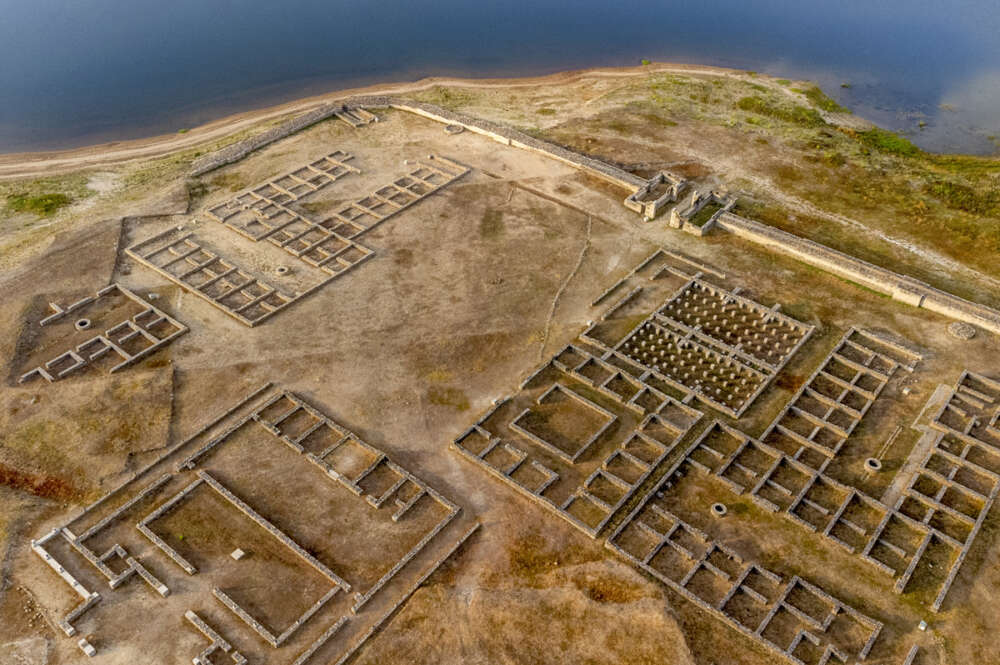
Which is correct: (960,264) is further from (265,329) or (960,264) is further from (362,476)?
(265,329)

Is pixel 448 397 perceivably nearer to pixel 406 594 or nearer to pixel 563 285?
pixel 406 594

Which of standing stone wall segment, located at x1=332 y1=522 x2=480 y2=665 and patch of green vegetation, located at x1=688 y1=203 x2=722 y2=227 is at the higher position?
patch of green vegetation, located at x1=688 y1=203 x2=722 y2=227

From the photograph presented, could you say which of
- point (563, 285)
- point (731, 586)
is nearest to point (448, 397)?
point (563, 285)

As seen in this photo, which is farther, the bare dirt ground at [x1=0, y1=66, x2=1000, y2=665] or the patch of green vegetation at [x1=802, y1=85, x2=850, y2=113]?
the patch of green vegetation at [x1=802, y1=85, x2=850, y2=113]

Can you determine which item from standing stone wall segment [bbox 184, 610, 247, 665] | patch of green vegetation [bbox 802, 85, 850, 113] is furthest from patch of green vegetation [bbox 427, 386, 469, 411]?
patch of green vegetation [bbox 802, 85, 850, 113]

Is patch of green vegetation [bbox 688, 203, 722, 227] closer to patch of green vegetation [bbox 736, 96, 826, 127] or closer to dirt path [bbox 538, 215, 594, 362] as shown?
dirt path [bbox 538, 215, 594, 362]

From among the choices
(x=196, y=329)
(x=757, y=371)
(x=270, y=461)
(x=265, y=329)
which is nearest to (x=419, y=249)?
(x=265, y=329)
